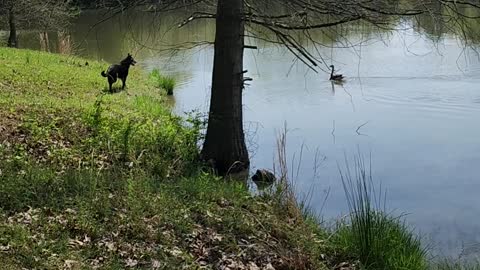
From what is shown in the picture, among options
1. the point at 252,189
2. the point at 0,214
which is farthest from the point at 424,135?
the point at 0,214

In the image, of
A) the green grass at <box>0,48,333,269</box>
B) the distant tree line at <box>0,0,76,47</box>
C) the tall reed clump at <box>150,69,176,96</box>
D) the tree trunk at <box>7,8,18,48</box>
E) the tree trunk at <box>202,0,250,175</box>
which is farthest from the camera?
the tree trunk at <box>7,8,18,48</box>

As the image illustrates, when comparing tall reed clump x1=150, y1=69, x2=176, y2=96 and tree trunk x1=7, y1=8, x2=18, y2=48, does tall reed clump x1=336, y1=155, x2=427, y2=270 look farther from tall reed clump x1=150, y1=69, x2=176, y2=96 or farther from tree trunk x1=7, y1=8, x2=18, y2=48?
tree trunk x1=7, y1=8, x2=18, y2=48

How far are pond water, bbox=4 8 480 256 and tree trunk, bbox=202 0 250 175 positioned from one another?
0.89 metres

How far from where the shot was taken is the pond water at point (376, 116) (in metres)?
8.45

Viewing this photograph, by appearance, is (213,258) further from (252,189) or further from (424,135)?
(424,135)

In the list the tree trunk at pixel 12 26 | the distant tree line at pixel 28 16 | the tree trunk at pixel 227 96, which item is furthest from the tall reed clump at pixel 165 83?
the tree trunk at pixel 227 96

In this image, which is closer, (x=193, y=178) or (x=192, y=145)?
(x=193, y=178)

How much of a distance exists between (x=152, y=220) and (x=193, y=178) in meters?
2.14

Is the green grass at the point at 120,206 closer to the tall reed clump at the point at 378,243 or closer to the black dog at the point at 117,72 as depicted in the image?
the tall reed clump at the point at 378,243

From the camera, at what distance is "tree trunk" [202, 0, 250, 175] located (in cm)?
856

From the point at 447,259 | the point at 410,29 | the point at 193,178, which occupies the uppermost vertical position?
the point at 410,29

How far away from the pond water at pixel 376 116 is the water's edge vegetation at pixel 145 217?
0.95m

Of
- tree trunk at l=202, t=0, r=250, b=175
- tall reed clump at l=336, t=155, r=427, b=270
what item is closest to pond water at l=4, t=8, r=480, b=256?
tree trunk at l=202, t=0, r=250, b=175

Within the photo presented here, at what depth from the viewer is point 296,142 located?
11938mm
